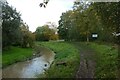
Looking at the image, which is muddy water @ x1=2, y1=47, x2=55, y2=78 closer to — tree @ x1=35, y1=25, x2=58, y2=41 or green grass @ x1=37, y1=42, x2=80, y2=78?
green grass @ x1=37, y1=42, x2=80, y2=78

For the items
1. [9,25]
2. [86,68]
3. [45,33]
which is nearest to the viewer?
[86,68]

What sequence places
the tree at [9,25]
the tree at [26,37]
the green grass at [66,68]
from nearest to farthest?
the green grass at [66,68] → the tree at [9,25] → the tree at [26,37]

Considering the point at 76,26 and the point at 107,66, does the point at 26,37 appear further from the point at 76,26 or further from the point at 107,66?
the point at 107,66

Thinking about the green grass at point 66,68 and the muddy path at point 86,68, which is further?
the green grass at point 66,68

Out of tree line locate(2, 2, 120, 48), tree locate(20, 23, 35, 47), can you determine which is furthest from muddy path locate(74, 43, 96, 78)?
tree locate(20, 23, 35, 47)

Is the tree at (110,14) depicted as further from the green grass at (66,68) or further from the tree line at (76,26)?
the green grass at (66,68)

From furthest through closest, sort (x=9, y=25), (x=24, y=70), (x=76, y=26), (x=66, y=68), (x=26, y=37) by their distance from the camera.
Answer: (x=26, y=37), (x=76, y=26), (x=9, y=25), (x=24, y=70), (x=66, y=68)

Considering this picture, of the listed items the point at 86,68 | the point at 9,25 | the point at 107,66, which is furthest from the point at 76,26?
the point at 107,66

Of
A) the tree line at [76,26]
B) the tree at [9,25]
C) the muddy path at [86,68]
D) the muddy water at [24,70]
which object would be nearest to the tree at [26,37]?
the tree line at [76,26]

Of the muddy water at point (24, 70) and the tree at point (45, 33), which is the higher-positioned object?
the tree at point (45, 33)

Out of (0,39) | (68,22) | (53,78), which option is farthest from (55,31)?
(53,78)

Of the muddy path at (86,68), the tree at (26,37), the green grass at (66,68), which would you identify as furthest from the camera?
the tree at (26,37)

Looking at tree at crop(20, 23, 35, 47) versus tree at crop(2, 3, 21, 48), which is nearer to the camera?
tree at crop(2, 3, 21, 48)

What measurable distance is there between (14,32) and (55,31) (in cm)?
3189
